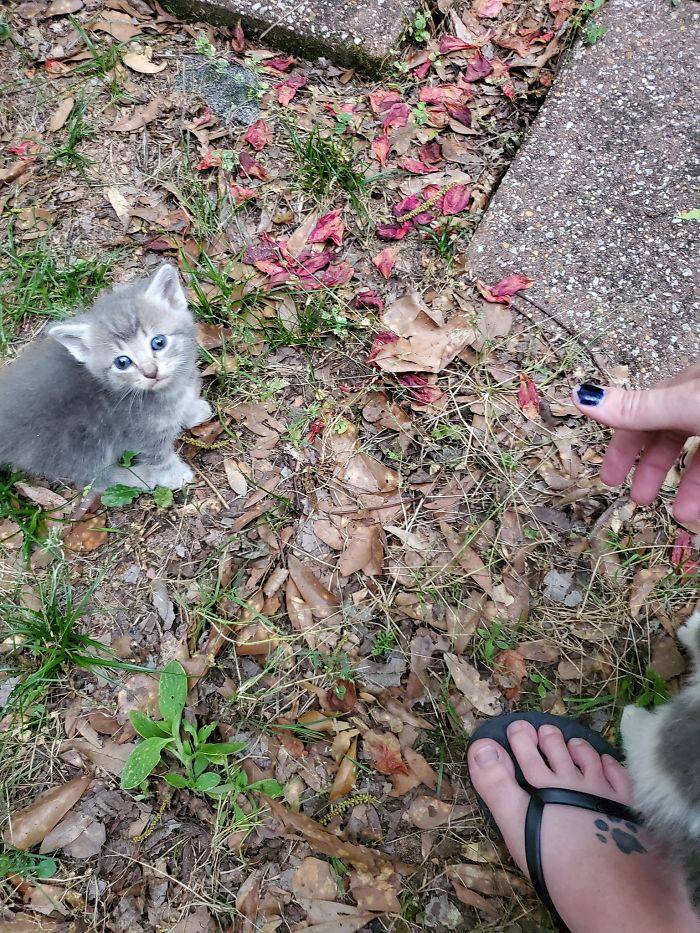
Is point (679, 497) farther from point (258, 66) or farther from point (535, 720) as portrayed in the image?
point (258, 66)

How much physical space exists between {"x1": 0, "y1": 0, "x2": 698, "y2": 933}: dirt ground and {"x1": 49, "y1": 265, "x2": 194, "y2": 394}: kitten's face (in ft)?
1.12

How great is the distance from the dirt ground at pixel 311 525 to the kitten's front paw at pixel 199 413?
0.06 meters

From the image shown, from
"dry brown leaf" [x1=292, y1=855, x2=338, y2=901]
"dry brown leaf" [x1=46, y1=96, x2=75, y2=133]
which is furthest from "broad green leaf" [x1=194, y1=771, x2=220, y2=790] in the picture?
"dry brown leaf" [x1=46, y1=96, x2=75, y2=133]

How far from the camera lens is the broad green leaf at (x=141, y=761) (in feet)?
7.19

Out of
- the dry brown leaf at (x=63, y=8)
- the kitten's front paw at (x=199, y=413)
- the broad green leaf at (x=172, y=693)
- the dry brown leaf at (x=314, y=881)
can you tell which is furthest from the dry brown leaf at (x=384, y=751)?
the dry brown leaf at (x=63, y=8)

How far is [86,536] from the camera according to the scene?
2.70 m

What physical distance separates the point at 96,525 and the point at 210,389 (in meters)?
0.84

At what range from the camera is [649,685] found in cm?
239

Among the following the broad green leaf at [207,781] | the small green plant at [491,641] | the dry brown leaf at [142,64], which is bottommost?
the broad green leaf at [207,781]

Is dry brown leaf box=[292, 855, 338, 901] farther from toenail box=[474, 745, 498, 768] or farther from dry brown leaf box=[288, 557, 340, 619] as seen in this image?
dry brown leaf box=[288, 557, 340, 619]

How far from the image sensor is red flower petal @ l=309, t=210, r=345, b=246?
3.09m

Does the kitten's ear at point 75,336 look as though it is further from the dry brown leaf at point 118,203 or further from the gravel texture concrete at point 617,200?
the gravel texture concrete at point 617,200

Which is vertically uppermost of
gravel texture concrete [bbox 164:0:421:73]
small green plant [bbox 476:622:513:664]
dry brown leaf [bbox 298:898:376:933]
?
gravel texture concrete [bbox 164:0:421:73]

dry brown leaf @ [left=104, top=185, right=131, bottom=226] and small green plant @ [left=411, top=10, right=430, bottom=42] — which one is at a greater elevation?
small green plant @ [left=411, top=10, right=430, bottom=42]
